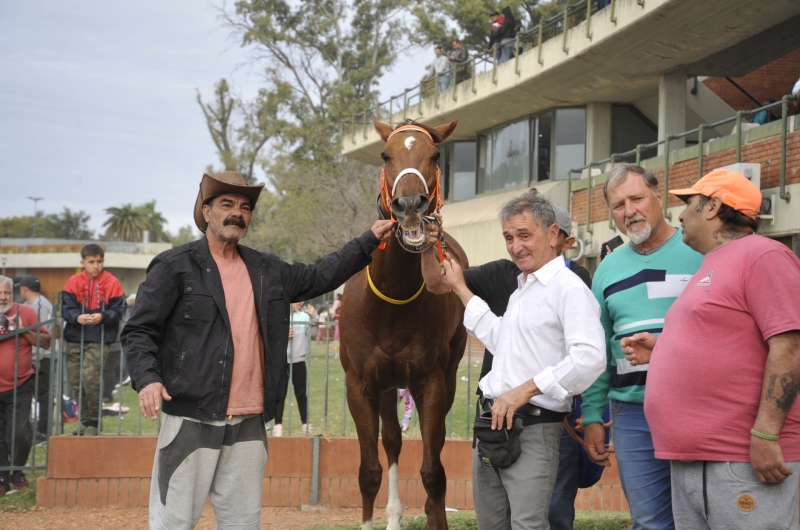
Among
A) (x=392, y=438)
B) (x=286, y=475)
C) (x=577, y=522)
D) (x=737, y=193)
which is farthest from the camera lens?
(x=286, y=475)

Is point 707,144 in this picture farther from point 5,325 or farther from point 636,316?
point 5,325

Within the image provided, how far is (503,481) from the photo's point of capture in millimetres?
3521

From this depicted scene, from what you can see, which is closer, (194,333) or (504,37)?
(194,333)

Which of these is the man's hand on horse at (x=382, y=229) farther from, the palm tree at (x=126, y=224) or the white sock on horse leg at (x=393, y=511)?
the palm tree at (x=126, y=224)

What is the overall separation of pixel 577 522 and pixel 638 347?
2.80m

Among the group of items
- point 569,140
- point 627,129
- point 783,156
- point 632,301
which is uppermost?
point 627,129

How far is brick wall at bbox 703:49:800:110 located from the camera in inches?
778

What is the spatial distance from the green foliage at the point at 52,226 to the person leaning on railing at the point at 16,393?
87.5 m

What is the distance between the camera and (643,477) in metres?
3.72

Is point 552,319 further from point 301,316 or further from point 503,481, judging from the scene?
point 301,316

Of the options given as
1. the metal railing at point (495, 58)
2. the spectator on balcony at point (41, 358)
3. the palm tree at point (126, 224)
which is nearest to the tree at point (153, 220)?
the palm tree at point (126, 224)

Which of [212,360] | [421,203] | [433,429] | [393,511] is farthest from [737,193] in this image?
[393,511]

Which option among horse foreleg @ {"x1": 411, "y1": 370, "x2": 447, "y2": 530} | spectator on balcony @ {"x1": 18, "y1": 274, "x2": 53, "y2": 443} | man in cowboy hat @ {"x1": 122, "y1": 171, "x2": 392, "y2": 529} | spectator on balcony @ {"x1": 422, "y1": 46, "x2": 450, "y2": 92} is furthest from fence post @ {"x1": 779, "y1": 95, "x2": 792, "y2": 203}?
spectator on balcony @ {"x1": 422, "y1": 46, "x2": 450, "y2": 92}

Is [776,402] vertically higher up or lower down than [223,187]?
lower down
